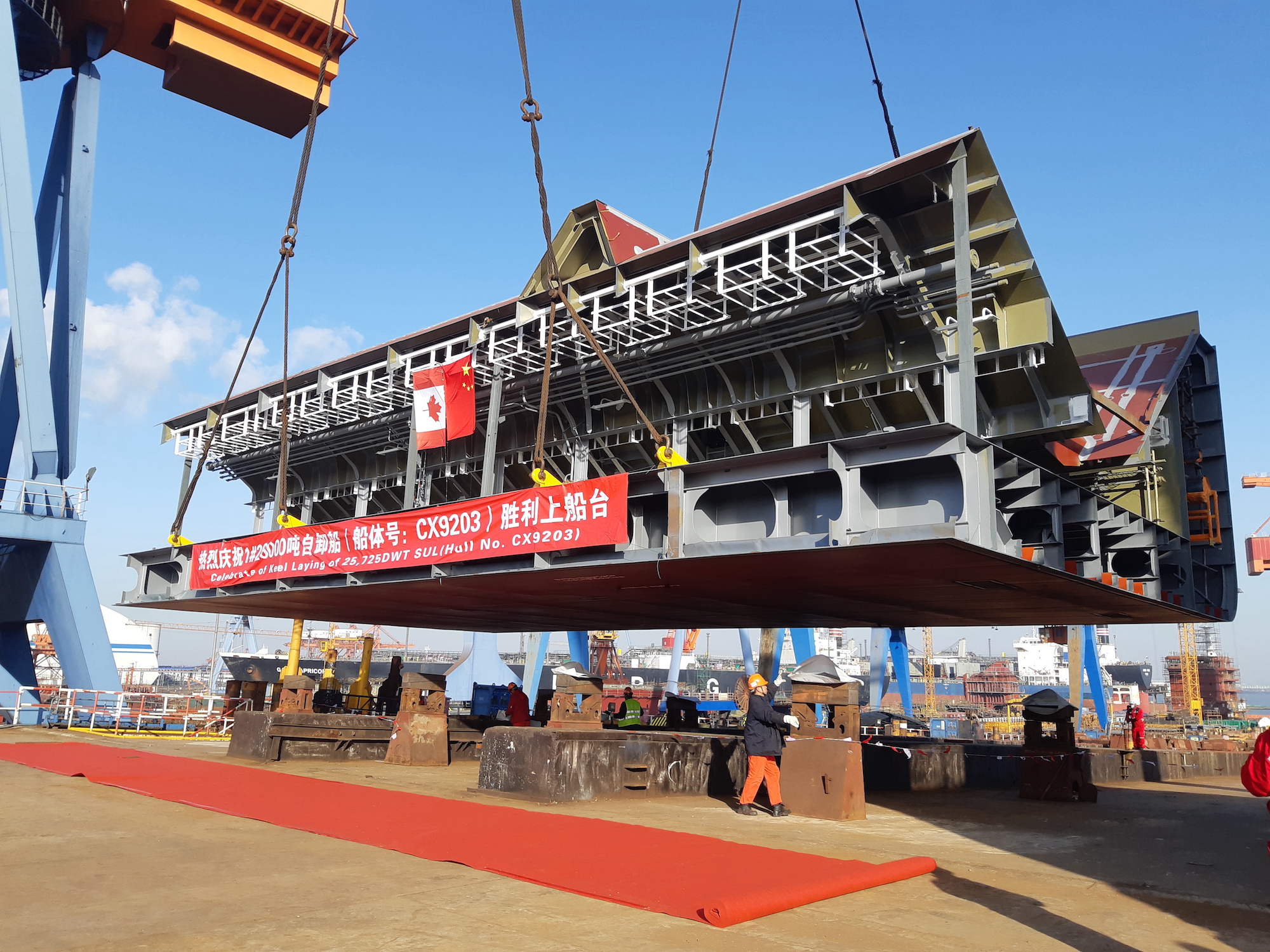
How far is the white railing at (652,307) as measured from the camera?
45.8 ft

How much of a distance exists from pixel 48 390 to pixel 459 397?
12.0 meters

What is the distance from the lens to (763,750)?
38.1ft

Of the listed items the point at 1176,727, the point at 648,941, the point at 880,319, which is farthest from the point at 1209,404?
the point at 1176,727

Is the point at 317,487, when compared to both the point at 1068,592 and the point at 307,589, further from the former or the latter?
the point at 1068,592

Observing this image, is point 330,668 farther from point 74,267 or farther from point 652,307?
point 652,307

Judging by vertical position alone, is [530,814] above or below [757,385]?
below

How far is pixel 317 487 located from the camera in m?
27.6

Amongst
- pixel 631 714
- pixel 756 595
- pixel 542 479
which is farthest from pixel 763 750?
pixel 631 714

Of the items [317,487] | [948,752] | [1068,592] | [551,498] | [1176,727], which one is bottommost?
[1176,727]

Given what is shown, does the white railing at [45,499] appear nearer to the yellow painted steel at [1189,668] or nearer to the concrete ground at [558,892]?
the concrete ground at [558,892]

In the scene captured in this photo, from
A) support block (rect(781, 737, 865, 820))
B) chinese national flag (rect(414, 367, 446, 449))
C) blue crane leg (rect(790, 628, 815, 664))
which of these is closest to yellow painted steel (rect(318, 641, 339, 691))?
chinese national flag (rect(414, 367, 446, 449))

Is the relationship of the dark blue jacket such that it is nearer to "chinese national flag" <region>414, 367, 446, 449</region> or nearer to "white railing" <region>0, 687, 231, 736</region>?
"chinese national flag" <region>414, 367, 446, 449</region>

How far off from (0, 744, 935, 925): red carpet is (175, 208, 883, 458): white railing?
8.71 metres

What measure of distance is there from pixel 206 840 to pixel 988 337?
42.3ft
